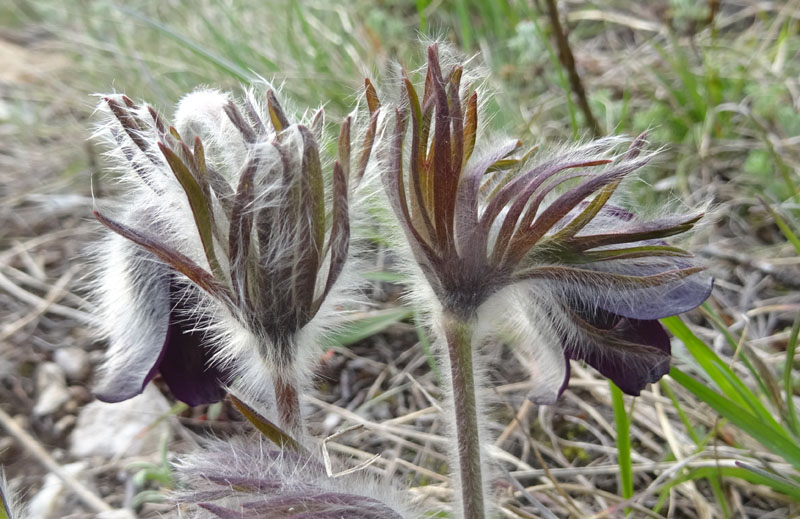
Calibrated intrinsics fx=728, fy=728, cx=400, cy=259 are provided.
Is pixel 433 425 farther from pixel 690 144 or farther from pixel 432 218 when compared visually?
pixel 690 144

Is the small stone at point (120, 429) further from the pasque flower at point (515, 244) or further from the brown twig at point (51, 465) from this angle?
the pasque flower at point (515, 244)

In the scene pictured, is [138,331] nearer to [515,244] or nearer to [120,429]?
[515,244]

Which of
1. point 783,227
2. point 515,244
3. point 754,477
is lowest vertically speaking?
point 754,477

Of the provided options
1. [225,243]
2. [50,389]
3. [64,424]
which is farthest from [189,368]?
[50,389]

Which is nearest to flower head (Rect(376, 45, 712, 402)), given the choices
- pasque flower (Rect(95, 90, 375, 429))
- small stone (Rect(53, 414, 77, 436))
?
pasque flower (Rect(95, 90, 375, 429))

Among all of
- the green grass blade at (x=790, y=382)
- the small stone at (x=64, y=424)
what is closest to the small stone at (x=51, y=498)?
the small stone at (x=64, y=424)
